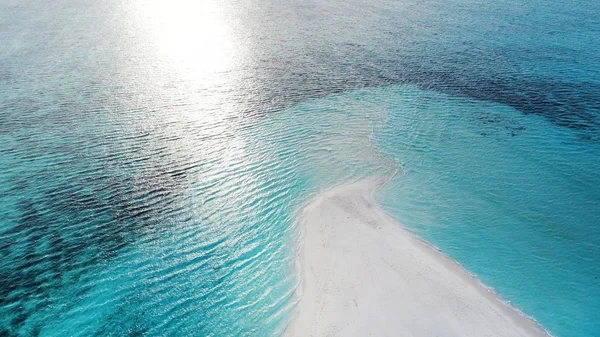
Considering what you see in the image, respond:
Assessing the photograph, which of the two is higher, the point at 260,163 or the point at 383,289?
the point at 260,163

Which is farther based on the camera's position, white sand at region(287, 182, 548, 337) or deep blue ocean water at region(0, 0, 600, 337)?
deep blue ocean water at region(0, 0, 600, 337)

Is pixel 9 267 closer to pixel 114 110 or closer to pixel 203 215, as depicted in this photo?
pixel 203 215

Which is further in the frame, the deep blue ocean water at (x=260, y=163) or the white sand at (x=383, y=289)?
the deep blue ocean water at (x=260, y=163)

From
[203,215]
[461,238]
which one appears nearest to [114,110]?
[203,215]
